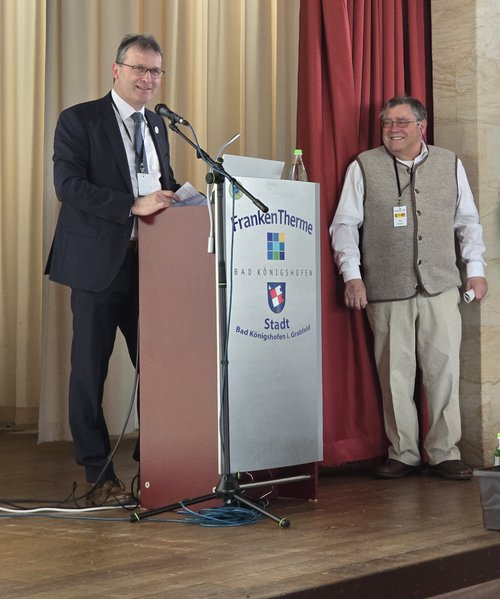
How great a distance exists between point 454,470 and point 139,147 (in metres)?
1.90

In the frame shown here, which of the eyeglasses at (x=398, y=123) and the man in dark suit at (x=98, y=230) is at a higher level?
the eyeglasses at (x=398, y=123)

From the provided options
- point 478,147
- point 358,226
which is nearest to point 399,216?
point 358,226

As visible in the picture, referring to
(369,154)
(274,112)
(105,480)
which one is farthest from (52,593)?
(274,112)

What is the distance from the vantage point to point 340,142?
4449 mm

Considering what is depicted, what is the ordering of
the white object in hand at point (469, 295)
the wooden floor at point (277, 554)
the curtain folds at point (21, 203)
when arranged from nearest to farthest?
the wooden floor at point (277, 554)
the white object in hand at point (469, 295)
the curtain folds at point (21, 203)

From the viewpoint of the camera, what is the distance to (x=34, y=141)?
249 inches

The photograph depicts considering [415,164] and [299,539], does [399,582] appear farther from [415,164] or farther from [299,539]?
[415,164]

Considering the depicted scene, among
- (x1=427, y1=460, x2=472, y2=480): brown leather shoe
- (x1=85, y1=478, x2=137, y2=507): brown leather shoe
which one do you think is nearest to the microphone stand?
(x1=85, y1=478, x2=137, y2=507): brown leather shoe

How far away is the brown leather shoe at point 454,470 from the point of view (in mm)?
4188

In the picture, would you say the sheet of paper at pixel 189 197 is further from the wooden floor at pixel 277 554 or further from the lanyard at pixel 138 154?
the wooden floor at pixel 277 554

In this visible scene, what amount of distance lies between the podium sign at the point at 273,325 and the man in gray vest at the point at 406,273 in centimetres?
79

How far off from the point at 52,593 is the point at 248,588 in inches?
18.2

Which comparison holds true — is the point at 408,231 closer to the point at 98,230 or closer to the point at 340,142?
the point at 340,142

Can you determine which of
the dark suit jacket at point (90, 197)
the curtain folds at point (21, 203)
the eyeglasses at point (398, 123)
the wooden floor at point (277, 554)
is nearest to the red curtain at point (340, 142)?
the eyeglasses at point (398, 123)
